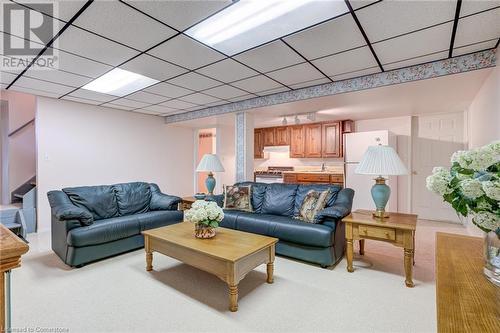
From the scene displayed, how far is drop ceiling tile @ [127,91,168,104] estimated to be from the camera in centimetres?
412

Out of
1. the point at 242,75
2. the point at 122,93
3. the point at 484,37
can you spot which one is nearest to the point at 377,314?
the point at 484,37

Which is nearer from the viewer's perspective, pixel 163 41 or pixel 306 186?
pixel 163 41

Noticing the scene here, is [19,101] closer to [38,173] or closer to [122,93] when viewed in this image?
[38,173]

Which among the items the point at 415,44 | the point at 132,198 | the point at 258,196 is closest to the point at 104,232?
the point at 132,198

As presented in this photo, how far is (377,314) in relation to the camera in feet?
6.29

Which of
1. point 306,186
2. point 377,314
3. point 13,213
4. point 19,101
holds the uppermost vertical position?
point 19,101

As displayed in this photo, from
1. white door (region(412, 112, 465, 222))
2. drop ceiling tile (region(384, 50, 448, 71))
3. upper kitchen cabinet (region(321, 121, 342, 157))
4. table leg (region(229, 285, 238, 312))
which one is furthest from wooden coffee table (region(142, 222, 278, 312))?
white door (region(412, 112, 465, 222))

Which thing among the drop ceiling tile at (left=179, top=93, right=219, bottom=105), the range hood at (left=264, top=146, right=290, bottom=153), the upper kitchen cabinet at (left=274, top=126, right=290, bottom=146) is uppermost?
the drop ceiling tile at (left=179, top=93, right=219, bottom=105)

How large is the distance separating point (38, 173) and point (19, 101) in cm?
197

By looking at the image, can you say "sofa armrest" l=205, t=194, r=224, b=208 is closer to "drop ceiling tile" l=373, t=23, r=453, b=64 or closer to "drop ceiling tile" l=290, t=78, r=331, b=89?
"drop ceiling tile" l=290, t=78, r=331, b=89

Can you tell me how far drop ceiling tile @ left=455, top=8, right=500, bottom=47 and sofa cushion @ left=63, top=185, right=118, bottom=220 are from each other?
428 centimetres

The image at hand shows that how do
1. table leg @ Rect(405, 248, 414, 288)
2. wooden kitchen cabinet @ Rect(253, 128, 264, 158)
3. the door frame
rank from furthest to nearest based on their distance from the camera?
1. wooden kitchen cabinet @ Rect(253, 128, 264, 158)
2. the door frame
3. table leg @ Rect(405, 248, 414, 288)

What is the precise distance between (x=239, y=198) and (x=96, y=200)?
6.44ft

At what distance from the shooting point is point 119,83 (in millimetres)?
3652
